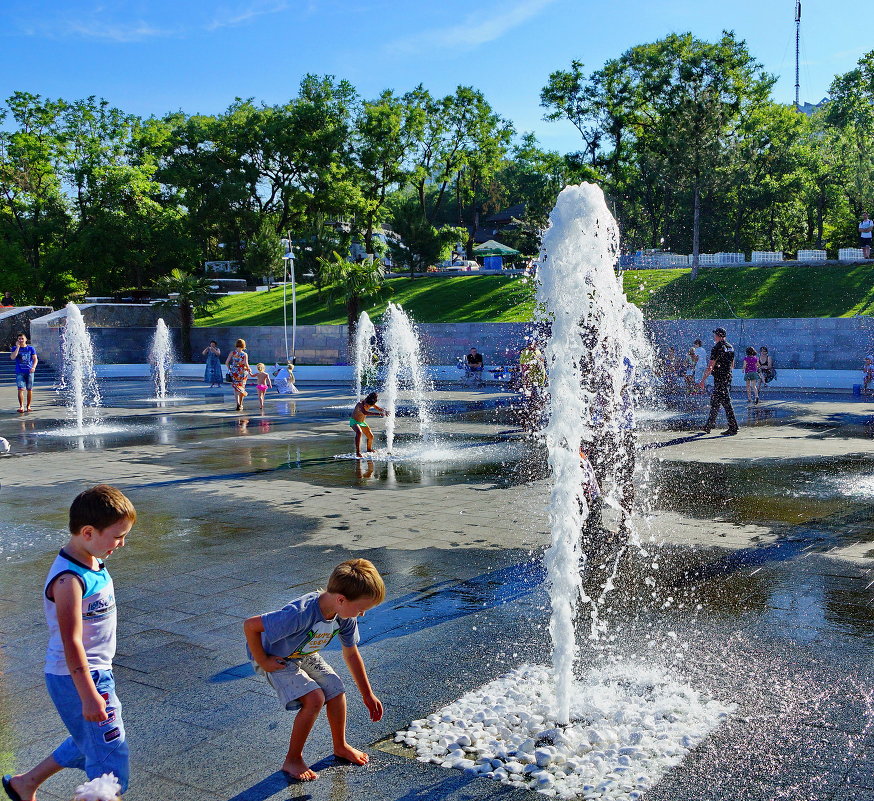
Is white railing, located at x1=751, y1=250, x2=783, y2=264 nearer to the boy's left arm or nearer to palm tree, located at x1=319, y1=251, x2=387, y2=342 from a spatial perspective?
palm tree, located at x1=319, y1=251, x2=387, y2=342

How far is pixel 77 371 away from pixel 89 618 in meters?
18.8

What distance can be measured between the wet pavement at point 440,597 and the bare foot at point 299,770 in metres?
0.06

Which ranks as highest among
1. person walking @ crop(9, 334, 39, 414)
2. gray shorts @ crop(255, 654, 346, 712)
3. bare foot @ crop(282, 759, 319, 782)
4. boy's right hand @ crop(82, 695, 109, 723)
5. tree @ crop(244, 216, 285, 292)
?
tree @ crop(244, 216, 285, 292)

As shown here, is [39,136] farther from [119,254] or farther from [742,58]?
[742,58]

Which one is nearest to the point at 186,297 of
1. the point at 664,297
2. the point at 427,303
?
the point at 427,303

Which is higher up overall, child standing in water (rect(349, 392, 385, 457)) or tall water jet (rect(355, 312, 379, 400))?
tall water jet (rect(355, 312, 379, 400))

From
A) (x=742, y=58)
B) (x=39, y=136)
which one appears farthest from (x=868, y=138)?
(x=39, y=136)

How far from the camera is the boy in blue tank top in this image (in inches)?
114

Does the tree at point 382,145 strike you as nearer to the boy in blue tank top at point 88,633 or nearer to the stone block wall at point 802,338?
the stone block wall at point 802,338

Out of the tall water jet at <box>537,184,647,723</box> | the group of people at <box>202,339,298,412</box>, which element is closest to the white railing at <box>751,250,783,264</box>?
the group of people at <box>202,339,298,412</box>

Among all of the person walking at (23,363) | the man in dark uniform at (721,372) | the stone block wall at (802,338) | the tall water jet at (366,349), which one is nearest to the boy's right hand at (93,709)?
the man in dark uniform at (721,372)

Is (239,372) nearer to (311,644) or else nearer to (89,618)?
(311,644)

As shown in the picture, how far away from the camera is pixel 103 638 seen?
3.08m

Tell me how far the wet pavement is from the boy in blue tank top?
671 mm
